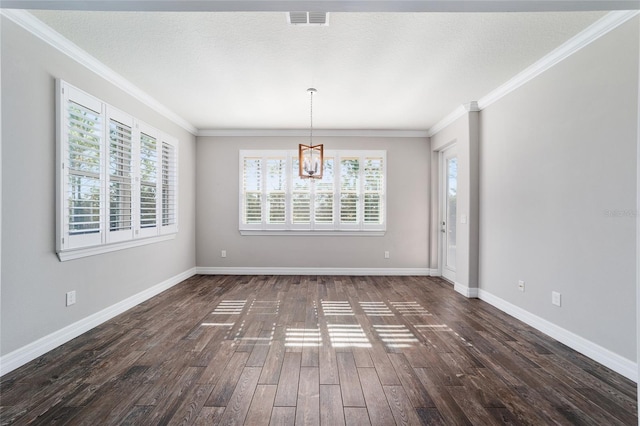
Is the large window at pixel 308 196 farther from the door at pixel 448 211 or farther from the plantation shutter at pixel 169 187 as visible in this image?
the plantation shutter at pixel 169 187

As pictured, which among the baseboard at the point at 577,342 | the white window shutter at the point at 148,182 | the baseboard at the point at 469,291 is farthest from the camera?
the baseboard at the point at 469,291

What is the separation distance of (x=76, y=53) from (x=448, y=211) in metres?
5.47

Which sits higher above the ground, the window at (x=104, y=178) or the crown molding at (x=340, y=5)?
the crown molding at (x=340, y=5)

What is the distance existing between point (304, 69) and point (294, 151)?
8.27 feet

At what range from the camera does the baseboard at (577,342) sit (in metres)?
2.27

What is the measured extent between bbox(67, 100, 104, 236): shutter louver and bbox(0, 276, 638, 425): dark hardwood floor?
1123 millimetres

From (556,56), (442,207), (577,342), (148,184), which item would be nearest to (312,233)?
(442,207)

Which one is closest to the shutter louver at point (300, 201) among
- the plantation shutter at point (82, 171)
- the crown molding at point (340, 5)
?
the plantation shutter at point (82, 171)

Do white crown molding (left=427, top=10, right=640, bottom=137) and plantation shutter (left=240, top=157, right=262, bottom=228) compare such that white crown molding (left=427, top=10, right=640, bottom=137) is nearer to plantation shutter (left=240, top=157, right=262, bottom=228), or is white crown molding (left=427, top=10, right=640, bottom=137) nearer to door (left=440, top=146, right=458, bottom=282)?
door (left=440, top=146, right=458, bottom=282)

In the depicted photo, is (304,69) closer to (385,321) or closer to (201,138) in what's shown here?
(385,321)

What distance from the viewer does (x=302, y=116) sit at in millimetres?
4887

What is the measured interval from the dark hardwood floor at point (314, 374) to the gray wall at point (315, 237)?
6.73 feet

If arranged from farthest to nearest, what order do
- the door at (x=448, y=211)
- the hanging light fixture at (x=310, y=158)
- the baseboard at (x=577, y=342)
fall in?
the door at (x=448, y=211) < the hanging light fixture at (x=310, y=158) < the baseboard at (x=577, y=342)

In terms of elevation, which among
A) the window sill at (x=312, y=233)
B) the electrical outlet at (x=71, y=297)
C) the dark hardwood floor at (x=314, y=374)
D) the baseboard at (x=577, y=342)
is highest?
the window sill at (x=312, y=233)
